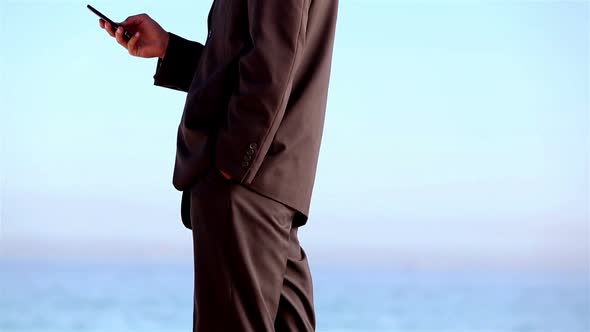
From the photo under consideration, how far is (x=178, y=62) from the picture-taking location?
Result: 1904mm

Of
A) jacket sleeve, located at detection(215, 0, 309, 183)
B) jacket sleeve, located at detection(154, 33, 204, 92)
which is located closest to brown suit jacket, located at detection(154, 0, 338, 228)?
jacket sleeve, located at detection(215, 0, 309, 183)

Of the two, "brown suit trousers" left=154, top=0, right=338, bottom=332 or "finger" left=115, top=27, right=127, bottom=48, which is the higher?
"finger" left=115, top=27, right=127, bottom=48

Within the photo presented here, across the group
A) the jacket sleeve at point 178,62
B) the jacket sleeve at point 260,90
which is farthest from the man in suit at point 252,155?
the jacket sleeve at point 178,62

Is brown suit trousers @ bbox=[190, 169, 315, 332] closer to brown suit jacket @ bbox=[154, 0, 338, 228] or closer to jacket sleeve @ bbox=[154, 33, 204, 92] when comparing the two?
brown suit jacket @ bbox=[154, 0, 338, 228]

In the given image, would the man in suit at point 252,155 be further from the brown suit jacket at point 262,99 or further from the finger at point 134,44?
the finger at point 134,44

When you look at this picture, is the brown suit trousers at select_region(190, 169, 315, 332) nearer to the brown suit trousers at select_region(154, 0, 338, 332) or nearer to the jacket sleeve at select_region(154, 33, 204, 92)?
the brown suit trousers at select_region(154, 0, 338, 332)

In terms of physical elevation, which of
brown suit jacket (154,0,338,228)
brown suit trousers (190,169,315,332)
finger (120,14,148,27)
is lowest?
brown suit trousers (190,169,315,332)

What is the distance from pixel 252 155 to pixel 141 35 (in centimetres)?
49

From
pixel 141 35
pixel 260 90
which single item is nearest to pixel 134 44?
pixel 141 35

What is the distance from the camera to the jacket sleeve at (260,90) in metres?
1.56

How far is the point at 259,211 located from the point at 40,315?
3425mm

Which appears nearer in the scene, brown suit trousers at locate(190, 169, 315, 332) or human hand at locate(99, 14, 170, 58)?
brown suit trousers at locate(190, 169, 315, 332)

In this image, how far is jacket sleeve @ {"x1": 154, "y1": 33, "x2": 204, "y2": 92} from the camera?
1.90 metres

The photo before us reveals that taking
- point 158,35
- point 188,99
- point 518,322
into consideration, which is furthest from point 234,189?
point 518,322
